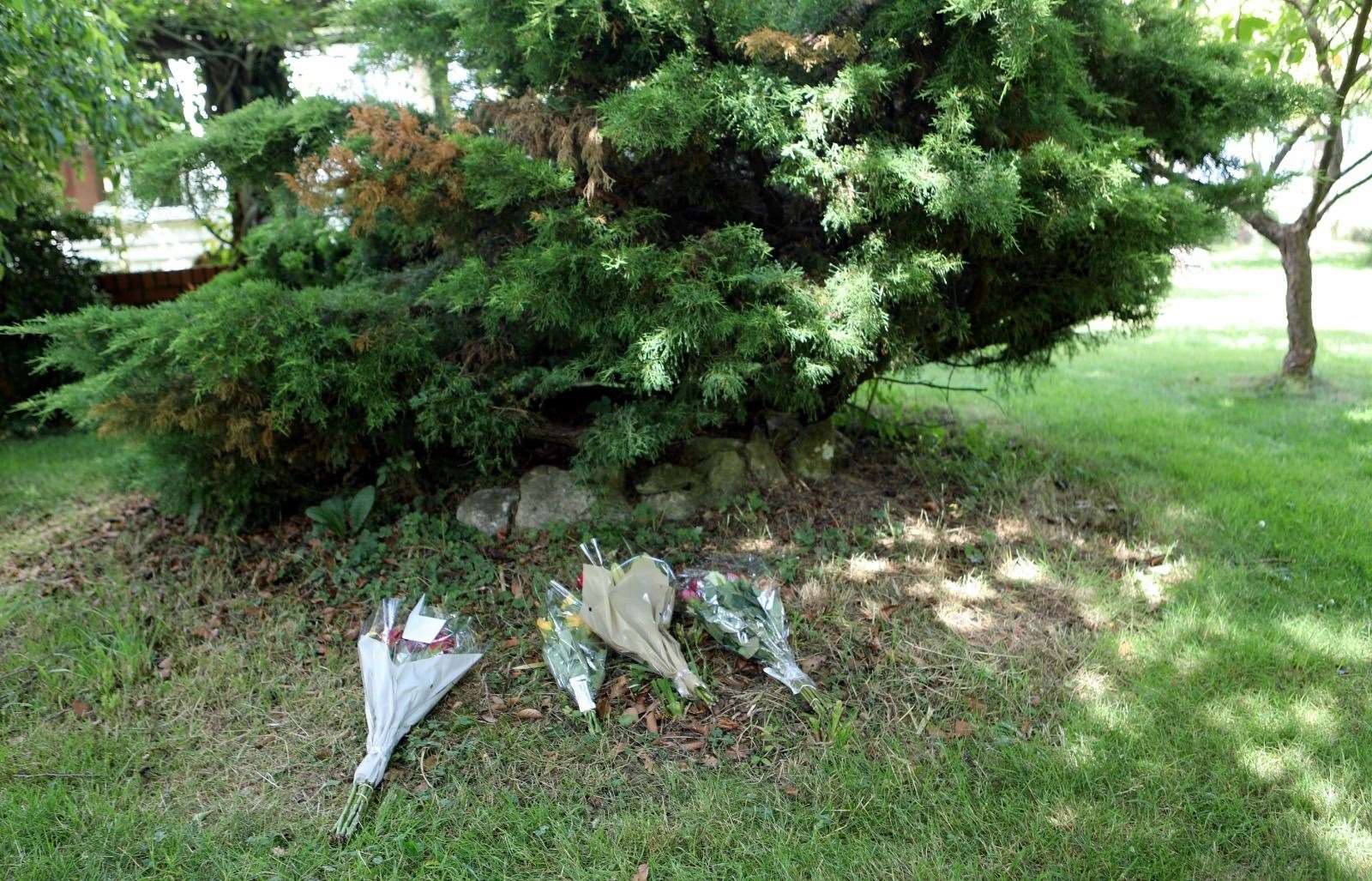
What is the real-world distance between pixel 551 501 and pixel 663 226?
4.59ft

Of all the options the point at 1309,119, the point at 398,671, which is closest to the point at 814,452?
the point at 398,671

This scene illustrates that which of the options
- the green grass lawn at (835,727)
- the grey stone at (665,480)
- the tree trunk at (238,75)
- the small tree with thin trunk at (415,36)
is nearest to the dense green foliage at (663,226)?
the small tree with thin trunk at (415,36)

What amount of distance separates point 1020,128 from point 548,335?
7.19 ft

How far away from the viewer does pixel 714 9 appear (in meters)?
3.76

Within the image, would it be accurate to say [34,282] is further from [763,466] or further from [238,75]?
[763,466]

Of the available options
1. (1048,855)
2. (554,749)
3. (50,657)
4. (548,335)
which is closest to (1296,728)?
(1048,855)

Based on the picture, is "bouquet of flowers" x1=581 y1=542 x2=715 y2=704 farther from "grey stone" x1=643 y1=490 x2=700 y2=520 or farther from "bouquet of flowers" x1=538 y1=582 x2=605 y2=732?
"grey stone" x1=643 y1=490 x2=700 y2=520

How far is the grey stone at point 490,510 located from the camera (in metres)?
4.49

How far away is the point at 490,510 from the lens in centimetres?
454

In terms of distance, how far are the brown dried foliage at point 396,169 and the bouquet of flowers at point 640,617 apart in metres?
1.62

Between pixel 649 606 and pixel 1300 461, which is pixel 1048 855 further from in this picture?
pixel 1300 461

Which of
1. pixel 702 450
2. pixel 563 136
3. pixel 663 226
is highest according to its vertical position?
pixel 563 136

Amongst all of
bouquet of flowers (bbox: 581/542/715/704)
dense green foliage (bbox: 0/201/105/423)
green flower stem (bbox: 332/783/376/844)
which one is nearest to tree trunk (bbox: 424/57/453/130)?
bouquet of flowers (bbox: 581/542/715/704)

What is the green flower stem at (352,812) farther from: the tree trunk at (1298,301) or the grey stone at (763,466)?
the tree trunk at (1298,301)
